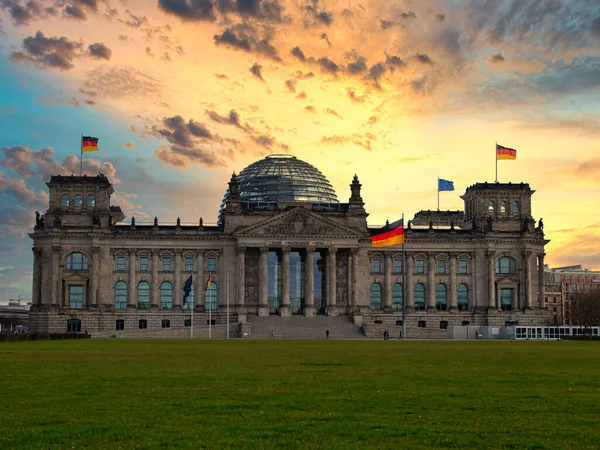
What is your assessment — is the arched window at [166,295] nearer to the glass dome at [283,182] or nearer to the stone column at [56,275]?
the stone column at [56,275]

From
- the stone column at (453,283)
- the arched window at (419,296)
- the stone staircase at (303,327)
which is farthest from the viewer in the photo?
the arched window at (419,296)

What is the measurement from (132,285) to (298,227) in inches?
1063

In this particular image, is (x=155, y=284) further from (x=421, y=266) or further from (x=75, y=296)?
(x=421, y=266)

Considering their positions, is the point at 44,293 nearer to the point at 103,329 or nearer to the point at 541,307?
the point at 103,329

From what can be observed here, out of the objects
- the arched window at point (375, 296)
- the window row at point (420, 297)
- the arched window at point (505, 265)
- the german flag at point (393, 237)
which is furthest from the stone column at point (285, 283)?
the arched window at point (505, 265)

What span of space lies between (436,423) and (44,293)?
123 metres

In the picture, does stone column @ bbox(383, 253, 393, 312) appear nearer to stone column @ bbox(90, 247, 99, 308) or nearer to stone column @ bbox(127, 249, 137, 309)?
stone column @ bbox(127, 249, 137, 309)

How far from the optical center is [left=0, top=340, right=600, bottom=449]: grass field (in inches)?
809

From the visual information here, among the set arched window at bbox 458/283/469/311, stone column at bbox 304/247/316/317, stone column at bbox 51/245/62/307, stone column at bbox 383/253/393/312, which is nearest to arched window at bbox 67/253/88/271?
stone column at bbox 51/245/62/307

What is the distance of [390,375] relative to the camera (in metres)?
37.7

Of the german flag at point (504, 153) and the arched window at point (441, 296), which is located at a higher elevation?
the german flag at point (504, 153)

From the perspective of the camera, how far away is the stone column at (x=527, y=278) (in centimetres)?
14625

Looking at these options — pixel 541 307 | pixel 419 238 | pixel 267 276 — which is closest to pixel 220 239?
pixel 267 276

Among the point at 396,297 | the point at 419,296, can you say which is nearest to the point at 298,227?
the point at 396,297
